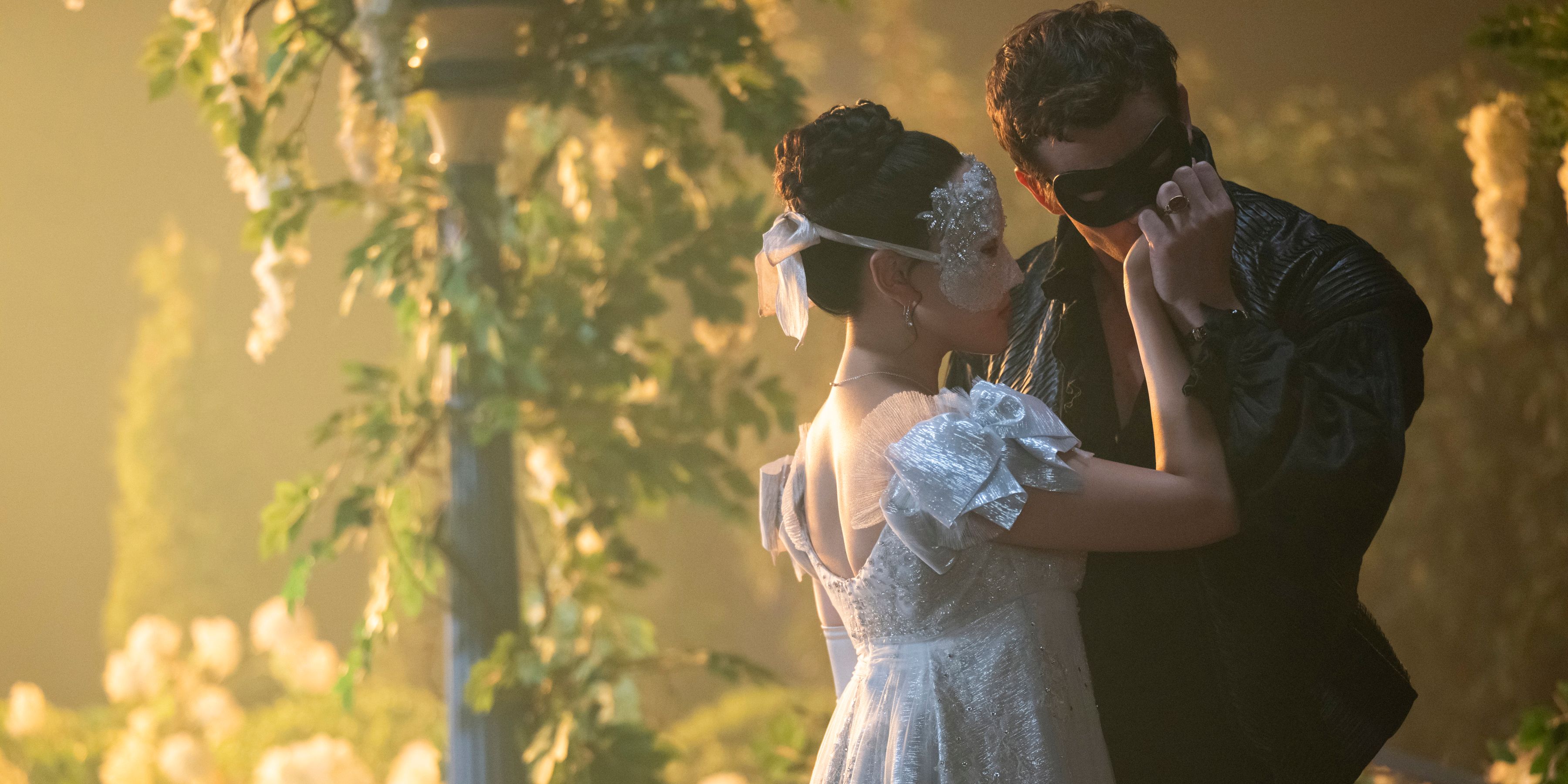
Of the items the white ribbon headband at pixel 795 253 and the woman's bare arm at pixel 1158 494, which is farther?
the white ribbon headband at pixel 795 253

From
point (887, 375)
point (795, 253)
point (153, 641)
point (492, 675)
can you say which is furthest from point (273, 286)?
point (153, 641)

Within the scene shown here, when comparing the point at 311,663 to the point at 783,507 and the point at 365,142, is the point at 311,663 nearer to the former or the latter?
the point at 365,142

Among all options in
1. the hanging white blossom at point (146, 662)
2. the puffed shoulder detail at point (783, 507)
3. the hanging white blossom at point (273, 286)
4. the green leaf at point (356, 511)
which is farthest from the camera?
the hanging white blossom at point (146, 662)

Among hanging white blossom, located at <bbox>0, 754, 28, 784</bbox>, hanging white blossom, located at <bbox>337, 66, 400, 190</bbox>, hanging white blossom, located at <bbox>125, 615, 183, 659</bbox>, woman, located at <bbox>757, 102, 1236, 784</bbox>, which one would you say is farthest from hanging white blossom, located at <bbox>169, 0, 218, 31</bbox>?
hanging white blossom, located at <bbox>0, 754, 28, 784</bbox>

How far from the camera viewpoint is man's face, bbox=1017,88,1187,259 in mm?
1193

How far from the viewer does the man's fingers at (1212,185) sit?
112 cm

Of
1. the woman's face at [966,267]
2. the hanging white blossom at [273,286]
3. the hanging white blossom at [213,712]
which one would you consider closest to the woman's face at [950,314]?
the woman's face at [966,267]

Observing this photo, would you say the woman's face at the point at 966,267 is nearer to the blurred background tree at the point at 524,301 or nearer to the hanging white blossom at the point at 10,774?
the blurred background tree at the point at 524,301

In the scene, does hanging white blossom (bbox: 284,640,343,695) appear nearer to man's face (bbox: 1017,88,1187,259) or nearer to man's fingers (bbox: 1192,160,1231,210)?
man's face (bbox: 1017,88,1187,259)

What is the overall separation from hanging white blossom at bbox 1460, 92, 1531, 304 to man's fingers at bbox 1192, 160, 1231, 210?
148 cm

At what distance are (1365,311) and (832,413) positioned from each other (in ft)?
1.70

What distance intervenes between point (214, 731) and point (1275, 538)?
384 centimetres

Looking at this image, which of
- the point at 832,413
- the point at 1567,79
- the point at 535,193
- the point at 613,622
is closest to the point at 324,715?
the point at 613,622

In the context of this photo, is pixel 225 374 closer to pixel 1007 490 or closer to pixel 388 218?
pixel 388 218
